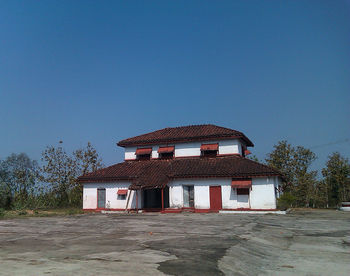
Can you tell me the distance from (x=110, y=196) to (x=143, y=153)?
541cm

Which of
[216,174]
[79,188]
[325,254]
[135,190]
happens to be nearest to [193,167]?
[216,174]

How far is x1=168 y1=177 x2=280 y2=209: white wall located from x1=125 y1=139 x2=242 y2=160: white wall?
3.82 m

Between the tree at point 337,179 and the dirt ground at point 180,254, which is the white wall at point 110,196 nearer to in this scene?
the dirt ground at point 180,254

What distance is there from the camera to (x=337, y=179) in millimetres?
33688

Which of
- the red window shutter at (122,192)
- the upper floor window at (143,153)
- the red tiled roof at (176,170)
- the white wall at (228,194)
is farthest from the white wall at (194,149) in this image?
the red window shutter at (122,192)

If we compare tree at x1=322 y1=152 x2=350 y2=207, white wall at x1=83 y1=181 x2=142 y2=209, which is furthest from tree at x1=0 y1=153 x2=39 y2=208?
tree at x1=322 y1=152 x2=350 y2=207

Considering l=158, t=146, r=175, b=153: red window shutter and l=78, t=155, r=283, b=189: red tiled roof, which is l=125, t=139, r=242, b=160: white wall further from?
l=78, t=155, r=283, b=189: red tiled roof

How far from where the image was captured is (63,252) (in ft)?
28.0

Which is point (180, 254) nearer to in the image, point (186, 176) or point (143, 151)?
point (186, 176)

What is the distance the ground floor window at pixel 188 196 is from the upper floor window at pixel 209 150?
13.2 feet

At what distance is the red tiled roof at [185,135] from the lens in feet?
91.3

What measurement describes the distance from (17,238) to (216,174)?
15958 millimetres

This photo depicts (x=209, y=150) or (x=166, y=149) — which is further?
(x=166, y=149)

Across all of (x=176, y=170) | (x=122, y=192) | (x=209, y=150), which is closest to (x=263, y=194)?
(x=209, y=150)
